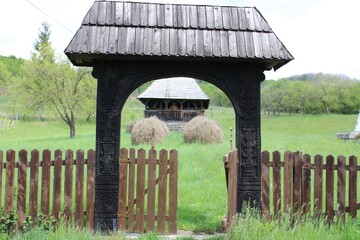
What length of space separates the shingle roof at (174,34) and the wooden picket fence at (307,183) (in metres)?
1.70

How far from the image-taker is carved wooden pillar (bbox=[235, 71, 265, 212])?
19.4ft

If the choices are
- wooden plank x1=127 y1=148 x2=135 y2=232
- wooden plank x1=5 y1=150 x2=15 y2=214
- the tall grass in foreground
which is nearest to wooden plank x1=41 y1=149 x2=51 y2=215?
wooden plank x1=5 y1=150 x2=15 y2=214

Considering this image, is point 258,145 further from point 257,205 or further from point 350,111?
point 350,111

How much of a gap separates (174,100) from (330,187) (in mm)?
26268

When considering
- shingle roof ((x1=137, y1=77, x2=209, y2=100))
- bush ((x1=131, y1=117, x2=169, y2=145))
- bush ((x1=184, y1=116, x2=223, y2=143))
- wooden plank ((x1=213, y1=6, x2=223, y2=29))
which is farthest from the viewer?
shingle roof ((x1=137, y1=77, x2=209, y2=100))

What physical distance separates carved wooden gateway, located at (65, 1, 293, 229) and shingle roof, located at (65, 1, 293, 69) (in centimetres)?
2

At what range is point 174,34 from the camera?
5.78 meters

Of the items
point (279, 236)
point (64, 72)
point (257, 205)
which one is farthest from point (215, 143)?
point (64, 72)

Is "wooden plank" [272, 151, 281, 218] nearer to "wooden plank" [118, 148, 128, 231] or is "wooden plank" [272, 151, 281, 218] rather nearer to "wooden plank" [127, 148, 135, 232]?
"wooden plank" [127, 148, 135, 232]

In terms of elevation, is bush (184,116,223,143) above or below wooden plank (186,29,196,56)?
below

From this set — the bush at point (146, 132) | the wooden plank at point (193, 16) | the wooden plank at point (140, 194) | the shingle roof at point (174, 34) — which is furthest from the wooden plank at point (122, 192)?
the bush at point (146, 132)

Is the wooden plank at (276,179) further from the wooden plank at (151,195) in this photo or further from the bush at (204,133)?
the bush at (204,133)

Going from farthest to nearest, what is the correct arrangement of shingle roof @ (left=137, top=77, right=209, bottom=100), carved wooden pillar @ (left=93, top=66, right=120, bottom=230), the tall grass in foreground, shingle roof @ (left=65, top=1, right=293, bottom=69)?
shingle roof @ (left=137, top=77, right=209, bottom=100), carved wooden pillar @ (left=93, top=66, right=120, bottom=230), shingle roof @ (left=65, top=1, right=293, bottom=69), the tall grass in foreground

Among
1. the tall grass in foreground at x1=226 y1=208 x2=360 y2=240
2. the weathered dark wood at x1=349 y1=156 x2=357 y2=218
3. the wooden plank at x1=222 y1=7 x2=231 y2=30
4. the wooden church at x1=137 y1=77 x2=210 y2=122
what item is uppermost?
the wooden church at x1=137 y1=77 x2=210 y2=122
